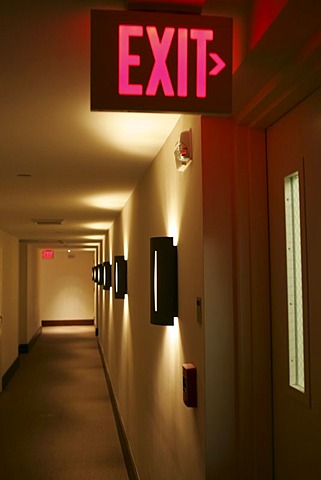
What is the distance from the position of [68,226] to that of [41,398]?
8.95 ft

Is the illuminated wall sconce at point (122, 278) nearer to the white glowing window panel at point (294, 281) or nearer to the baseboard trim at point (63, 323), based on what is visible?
the white glowing window panel at point (294, 281)

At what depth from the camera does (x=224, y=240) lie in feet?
7.12

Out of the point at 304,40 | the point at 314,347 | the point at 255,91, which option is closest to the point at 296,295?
the point at 314,347

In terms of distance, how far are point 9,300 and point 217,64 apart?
8649mm

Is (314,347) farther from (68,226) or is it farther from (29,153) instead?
(68,226)

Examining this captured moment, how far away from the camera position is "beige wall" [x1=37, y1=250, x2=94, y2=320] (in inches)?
746

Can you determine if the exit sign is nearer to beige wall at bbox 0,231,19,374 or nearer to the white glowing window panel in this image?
the white glowing window panel

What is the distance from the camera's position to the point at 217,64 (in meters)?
1.49

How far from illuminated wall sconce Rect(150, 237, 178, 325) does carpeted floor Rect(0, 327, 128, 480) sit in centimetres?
277

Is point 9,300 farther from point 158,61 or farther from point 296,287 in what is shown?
point 158,61

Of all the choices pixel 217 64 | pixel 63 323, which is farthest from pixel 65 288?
pixel 217 64

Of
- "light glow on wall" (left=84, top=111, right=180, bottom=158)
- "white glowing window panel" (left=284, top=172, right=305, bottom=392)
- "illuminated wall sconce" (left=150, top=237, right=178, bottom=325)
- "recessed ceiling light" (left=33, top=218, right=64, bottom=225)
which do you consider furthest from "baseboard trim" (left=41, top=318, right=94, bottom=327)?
"white glowing window panel" (left=284, top=172, right=305, bottom=392)

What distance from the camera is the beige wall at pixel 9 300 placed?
874 cm

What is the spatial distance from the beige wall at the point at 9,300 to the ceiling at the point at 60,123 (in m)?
3.12
